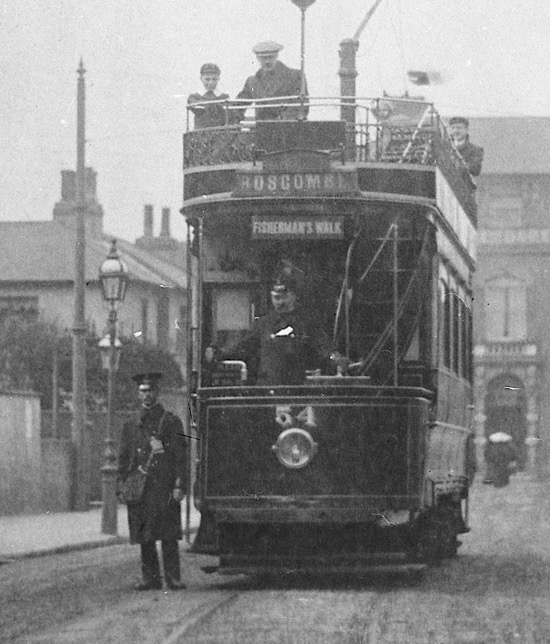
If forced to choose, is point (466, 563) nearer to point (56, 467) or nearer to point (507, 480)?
point (56, 467)

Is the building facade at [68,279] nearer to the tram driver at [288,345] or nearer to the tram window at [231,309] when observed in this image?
the tram window at [231,309]

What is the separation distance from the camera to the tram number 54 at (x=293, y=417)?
1392 cm

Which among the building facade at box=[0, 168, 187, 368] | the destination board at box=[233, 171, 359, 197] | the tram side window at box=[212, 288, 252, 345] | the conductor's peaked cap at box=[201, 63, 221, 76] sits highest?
the building facade at box=[0, 168, 187, 368]

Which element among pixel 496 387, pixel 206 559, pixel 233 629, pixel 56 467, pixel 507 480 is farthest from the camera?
pixel 496 387

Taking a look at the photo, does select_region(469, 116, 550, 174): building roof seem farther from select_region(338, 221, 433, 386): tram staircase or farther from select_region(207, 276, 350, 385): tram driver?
select_region(207, 276, 350, 385): tram driver

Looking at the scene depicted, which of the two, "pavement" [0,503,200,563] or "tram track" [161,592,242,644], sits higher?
"tram track" [161,592,242,644]

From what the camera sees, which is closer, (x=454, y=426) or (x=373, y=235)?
(x=373, y=235)

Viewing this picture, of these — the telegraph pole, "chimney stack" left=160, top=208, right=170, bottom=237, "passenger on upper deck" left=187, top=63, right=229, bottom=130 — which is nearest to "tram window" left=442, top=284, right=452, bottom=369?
"passenger on upper deck" left=187, top=63, right=229, bottom=130

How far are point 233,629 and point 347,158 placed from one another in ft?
16.9

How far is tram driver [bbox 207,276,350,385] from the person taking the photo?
14.2 metres

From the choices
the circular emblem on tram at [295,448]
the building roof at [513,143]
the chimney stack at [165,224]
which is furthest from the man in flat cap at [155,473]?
the chimney stack at [165,224]

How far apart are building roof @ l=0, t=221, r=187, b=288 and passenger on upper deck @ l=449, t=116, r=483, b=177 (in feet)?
132

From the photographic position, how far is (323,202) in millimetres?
14586

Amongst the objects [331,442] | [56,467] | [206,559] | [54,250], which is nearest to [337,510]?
[331,442]
